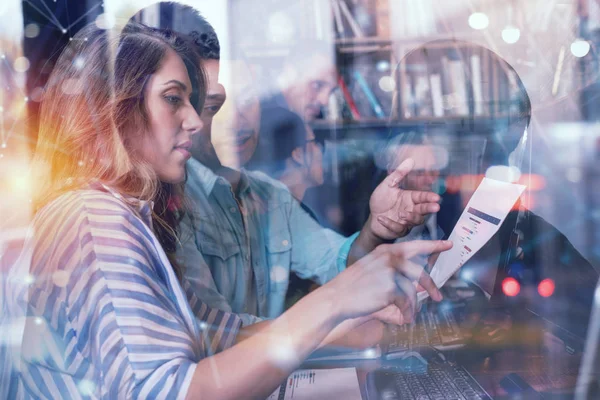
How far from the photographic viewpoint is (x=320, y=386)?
79 centimetres

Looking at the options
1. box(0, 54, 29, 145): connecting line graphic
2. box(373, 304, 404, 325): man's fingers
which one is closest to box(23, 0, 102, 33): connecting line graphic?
box(0, 54, 29, 145): connecting line graphic

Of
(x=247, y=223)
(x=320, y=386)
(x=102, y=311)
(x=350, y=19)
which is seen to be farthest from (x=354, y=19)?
(x=102, y=311)

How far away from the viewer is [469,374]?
0.79 meters

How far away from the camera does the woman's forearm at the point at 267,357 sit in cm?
59

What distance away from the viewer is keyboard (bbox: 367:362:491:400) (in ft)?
2.38

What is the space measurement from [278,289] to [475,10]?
984mm

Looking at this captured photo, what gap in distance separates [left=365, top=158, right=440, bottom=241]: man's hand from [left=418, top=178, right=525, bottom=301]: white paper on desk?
4.7 inches

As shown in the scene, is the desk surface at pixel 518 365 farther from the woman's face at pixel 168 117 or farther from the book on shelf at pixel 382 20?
the book on shelf at pixel 382 20

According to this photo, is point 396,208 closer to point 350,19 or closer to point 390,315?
point 390,315

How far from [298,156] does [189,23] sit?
86 cm

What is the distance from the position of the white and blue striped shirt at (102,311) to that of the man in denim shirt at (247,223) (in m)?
0.30

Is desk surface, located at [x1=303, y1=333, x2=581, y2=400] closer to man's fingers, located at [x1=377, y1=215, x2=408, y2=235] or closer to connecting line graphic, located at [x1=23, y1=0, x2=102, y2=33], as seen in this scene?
man's fingers, located at [x1=377, y1=215, x2=408, y2=235]

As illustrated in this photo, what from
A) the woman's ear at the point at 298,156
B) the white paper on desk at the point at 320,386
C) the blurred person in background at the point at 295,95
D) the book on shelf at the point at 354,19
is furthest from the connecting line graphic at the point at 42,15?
the book on shelf at the point at 354,19

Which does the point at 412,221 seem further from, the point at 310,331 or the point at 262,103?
the point at 262,103
